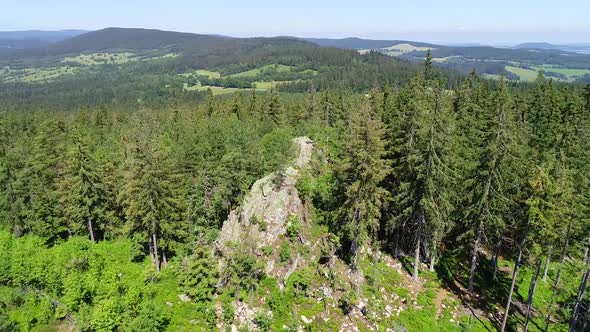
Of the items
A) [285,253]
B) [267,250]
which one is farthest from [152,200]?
[285,253]

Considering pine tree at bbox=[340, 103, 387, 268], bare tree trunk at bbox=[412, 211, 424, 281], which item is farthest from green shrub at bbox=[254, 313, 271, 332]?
bare tree trunk at bbox=[412, 211, 424, 281]

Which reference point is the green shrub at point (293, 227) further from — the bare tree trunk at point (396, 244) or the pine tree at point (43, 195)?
the pine tree at point (43, 195)

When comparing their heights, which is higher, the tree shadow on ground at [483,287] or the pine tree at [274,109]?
the pine tree at [274,109]

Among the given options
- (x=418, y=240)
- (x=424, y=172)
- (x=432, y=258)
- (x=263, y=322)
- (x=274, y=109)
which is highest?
(x=424, y=172)

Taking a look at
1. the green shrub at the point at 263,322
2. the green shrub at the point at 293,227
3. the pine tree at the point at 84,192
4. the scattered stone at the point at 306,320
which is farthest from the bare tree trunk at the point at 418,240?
the pine tree at the point at 84,192

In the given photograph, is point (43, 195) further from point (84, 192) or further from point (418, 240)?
point (418, 240)

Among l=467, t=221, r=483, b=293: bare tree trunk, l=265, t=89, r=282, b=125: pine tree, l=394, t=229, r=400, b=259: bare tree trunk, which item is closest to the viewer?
l=467, t=221, r=483, b=293: bare tree trunk

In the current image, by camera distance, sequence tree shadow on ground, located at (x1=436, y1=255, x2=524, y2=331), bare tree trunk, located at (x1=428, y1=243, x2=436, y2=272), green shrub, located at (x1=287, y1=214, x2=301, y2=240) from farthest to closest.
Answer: bare tree trunk, located at (x1=428, y1=243, x2=436, y2=272) < green shrub, located at (x1=287, y1=214, x2=301, y2=240) < tree shadow on ground, located at (x1=436, y1=255, x2=524, y2=331)

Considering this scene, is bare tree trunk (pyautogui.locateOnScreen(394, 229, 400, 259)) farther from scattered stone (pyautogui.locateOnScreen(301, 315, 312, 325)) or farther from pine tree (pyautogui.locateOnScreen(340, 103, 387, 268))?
scattered stone (pyautogui.locateOnScreen(301, 315, 312, 325))

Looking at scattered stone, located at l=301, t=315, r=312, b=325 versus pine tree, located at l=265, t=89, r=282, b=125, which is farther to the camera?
pine tree, located at l=265, t=89, r=282, b=125
